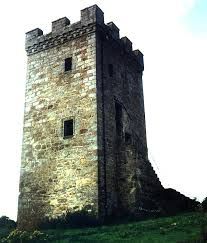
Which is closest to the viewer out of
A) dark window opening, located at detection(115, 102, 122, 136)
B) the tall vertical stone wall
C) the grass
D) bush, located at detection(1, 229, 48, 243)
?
the grass

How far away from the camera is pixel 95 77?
16609 mm

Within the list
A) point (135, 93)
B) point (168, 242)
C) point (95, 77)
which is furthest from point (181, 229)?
point (135, 93)

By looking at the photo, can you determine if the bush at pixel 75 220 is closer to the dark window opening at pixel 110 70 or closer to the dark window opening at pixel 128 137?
the dark window opening at pixel 128 137

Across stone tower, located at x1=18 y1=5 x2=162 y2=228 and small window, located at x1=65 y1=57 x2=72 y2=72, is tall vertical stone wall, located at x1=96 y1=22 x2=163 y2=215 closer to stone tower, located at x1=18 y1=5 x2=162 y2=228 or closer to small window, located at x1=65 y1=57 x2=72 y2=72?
stone tower, located at x1=18 y1=5 x2=162 y2=228

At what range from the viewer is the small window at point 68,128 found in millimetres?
16550

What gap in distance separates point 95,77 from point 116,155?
3.39 m

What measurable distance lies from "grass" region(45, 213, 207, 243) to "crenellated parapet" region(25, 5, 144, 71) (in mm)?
8840

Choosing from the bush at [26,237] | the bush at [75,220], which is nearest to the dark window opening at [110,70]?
the bush at [75,220]

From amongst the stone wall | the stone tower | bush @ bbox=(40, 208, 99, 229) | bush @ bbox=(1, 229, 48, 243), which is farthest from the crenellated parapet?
bush @ bbox=(1, 229, 48, 243)

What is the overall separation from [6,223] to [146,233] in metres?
9.44

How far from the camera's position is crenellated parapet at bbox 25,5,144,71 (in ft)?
58.1

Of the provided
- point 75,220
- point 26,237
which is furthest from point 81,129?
point 26,237

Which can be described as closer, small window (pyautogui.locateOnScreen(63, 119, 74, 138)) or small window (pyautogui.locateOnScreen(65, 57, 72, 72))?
small window (pyautogui.locateOnScreen(63, 119, 74, 138))

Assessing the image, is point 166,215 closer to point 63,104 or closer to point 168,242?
point 168,242
